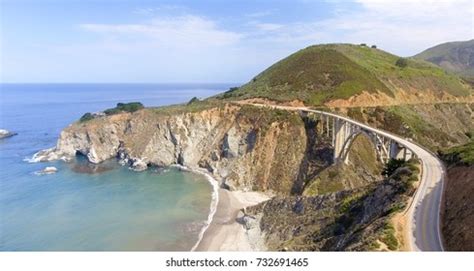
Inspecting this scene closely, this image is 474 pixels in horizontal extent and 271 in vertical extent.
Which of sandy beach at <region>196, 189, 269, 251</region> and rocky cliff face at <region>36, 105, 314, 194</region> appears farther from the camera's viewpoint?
rocky cliff face at <region>36, 105, 314, 194</region>

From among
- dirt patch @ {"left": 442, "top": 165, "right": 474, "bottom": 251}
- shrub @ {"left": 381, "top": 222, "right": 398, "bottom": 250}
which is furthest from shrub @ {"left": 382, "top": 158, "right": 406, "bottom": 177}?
shrub @ {"left": 381, "top": 222, "right": 398, "bottom": 250}

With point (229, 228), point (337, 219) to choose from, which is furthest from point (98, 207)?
point (337, 219)

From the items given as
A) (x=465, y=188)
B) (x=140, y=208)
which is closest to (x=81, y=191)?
(x=140, y=208)

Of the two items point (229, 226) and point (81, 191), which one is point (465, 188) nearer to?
point (229, 226)

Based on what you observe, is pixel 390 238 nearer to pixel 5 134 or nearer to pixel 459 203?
pixel 459 203

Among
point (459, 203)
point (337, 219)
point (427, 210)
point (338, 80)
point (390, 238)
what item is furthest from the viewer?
point (338, 80)

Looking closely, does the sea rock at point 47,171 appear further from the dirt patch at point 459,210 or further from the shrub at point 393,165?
the dirt patch at point 459,210

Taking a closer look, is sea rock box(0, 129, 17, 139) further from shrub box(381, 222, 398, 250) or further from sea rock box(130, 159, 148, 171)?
shrub box(381, 222, 398, 250)
